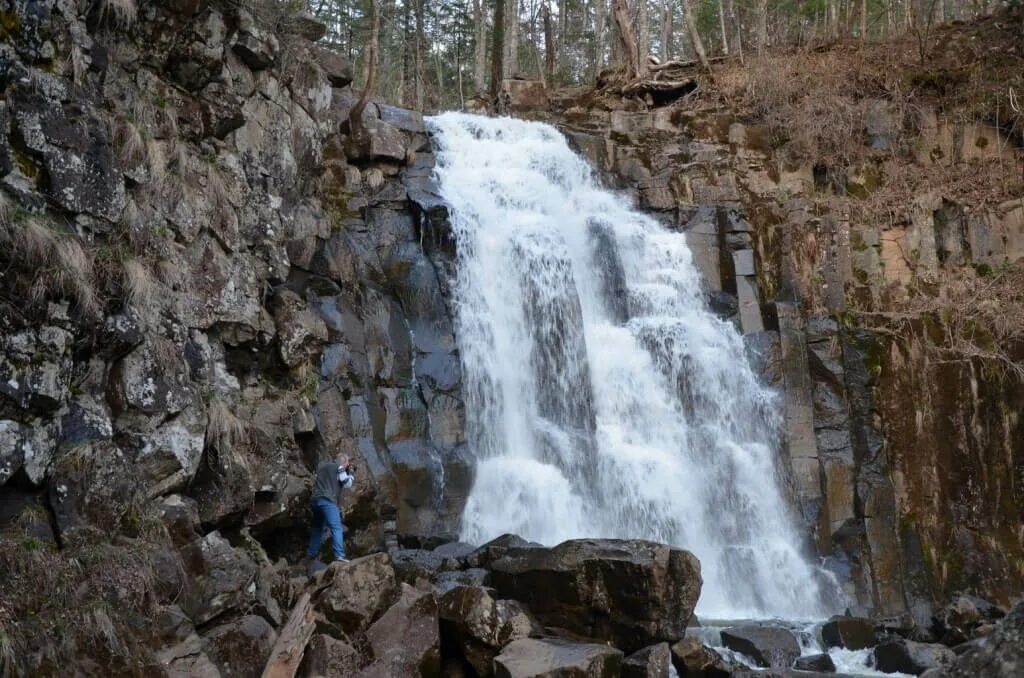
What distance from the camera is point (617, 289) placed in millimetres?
15359

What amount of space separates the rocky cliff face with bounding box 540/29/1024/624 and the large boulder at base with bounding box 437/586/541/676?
746cm

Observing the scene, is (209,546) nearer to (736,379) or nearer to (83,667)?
(83,667)

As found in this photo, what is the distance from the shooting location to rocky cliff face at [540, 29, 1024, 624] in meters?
13.4

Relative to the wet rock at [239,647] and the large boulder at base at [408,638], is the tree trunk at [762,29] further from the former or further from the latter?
the wet rock at [239,647]

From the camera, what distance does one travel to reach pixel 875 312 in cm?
1537

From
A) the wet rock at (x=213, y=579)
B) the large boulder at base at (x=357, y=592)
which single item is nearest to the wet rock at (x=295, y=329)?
the wet rock at (x=213, y=579)

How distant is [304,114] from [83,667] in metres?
8.81

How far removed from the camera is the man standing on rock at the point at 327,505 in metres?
9.10

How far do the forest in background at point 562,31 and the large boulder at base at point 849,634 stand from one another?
1409 cm

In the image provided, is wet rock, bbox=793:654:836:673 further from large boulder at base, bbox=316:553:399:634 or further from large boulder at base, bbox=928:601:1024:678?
large boulder at base, bbox=928:601:1024:678

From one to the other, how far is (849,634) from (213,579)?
24.7 ft

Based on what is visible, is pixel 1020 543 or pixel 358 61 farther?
pixel 358 61

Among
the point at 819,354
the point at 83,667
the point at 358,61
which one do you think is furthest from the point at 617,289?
the point at 358,61

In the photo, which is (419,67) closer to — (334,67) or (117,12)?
(334,67)
